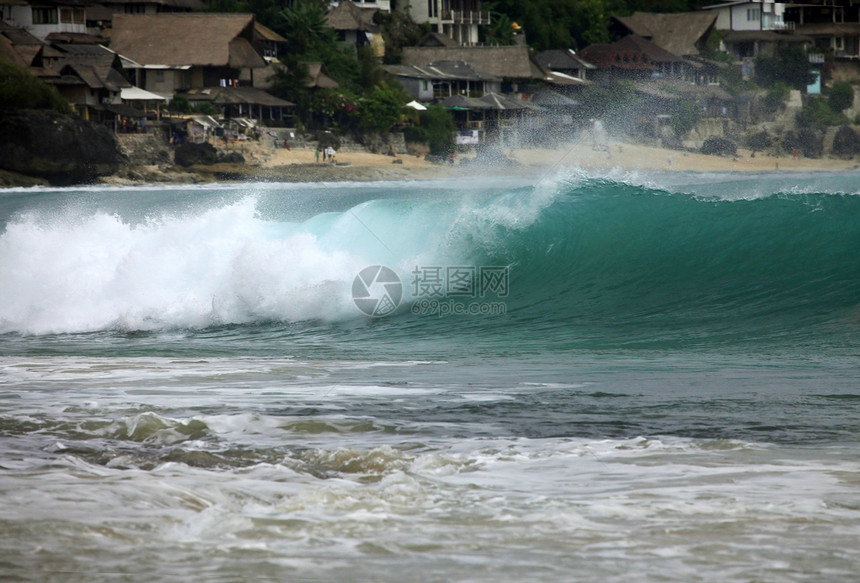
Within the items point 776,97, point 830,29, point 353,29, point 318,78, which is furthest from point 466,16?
point 830,29

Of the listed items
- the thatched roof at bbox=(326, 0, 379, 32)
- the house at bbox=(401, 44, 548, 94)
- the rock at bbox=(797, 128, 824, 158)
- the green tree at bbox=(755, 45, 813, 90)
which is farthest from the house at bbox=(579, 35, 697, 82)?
the thatched roof at bbox=(326, 0, 379, 32)

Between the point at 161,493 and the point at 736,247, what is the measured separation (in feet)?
34.9

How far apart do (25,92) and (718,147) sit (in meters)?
42.2

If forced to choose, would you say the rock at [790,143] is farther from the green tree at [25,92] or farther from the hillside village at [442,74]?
the green tree at [25,92]

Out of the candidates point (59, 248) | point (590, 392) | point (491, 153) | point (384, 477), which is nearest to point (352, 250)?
point (59, 248)

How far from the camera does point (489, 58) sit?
67.6 m

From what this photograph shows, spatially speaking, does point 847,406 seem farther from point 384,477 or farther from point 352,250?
point 352,250

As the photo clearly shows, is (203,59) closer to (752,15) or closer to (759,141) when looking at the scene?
(759,141)

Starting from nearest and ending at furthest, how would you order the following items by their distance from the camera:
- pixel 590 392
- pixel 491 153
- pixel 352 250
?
1. pixel 590 392
2. pixel 352 250
3. pixel 491 153

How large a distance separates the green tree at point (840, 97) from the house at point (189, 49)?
42.4 metres

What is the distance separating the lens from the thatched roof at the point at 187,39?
57.6 m

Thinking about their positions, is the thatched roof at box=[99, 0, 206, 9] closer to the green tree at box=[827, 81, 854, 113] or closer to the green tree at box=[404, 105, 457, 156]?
the green tree at box=[404, 105, 457, 156]

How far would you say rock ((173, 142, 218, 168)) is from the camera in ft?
166

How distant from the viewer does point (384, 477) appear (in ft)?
15.1
